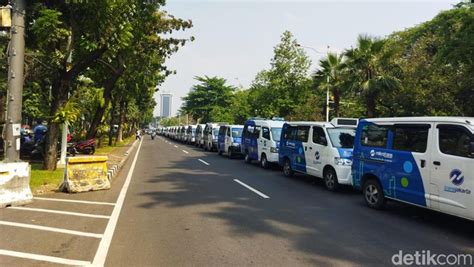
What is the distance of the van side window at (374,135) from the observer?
884 centimetres

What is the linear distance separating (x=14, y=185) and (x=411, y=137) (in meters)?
8.58

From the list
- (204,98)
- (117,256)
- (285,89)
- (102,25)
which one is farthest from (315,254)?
(204,98)

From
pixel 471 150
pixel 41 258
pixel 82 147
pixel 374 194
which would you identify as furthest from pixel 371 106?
pixel 41 258

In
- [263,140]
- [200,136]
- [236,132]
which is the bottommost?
[200,136]

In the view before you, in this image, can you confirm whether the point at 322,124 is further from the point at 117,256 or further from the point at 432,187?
the point at 117,256

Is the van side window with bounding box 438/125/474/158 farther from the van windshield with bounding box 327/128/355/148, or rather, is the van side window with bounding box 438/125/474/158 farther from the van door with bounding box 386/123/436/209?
the van windshield with bounding box 327/128/355/148

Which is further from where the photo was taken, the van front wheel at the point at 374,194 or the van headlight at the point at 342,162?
the van headlight at the point at 342,162

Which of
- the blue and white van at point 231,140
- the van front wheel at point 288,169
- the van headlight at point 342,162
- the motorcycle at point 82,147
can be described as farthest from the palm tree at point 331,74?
the motorcycle at point 82,147

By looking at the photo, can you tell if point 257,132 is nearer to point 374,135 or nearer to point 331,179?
point 331,179

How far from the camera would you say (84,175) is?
10.9 m

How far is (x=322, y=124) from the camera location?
12414 millimetres

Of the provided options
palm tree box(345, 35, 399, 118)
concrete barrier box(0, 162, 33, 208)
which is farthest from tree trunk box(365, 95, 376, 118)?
concrete barrier box(0, 162, 33, 208)

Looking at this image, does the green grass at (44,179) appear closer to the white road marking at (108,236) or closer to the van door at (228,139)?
the white road marking at (108,236)

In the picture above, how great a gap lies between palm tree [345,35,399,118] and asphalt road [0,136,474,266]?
906 centimetres
